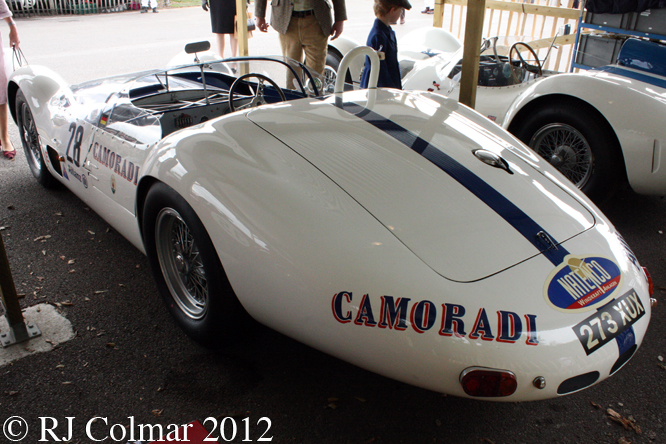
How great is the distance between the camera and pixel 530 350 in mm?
1409

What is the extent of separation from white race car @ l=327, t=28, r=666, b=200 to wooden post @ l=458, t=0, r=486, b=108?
45 centimetres

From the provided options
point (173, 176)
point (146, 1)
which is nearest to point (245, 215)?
point (173, 176)

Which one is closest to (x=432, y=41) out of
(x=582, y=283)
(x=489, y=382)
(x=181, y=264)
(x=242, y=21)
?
(x=242, y=21)

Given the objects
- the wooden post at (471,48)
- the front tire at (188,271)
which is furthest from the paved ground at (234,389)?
the wooden post at (471,48)

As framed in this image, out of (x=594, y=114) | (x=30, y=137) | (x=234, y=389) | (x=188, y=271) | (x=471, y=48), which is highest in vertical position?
(x=471, y=48)

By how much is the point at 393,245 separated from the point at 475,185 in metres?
0.46

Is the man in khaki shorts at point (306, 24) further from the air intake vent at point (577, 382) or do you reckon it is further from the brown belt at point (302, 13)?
the air intake vent at point (577, 382)

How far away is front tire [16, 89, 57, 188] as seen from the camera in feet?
11.5

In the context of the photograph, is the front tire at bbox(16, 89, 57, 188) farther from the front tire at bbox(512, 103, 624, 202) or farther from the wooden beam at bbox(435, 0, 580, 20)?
the wooden beam at bbox(435, 0, 580, 20)

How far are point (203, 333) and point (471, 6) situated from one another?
246cm

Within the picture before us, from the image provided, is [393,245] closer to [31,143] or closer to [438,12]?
[31,143]

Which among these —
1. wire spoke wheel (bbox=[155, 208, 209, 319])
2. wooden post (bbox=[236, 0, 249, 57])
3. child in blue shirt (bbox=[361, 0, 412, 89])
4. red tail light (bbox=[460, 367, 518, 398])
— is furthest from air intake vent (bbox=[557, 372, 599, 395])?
wooden post (bbox=[236, 0, 249, 57])

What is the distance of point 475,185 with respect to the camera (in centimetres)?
181

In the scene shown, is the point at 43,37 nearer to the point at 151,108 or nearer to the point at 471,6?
the point at 151,108
